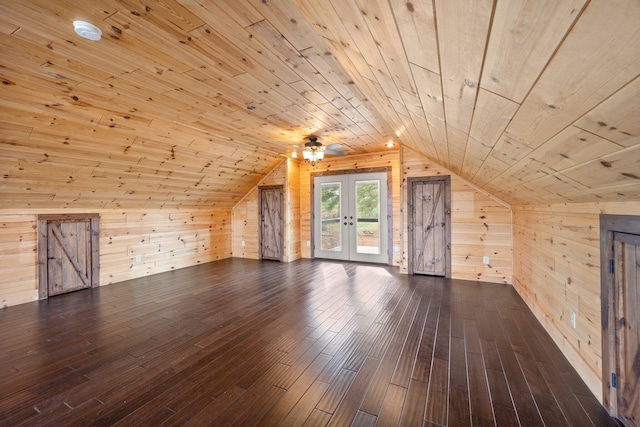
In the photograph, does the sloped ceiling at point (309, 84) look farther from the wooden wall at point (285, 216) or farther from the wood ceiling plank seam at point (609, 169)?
the wooden wall at point (285, 216)

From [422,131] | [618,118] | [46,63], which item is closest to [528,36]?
[618,118]

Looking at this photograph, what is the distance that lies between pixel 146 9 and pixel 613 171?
260cm

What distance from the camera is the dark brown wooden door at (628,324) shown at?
5.15 feet

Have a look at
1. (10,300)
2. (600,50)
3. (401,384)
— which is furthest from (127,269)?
(600,50)

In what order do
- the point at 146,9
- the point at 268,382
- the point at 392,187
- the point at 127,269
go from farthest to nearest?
1. the point at 392,187
2. the point at 127,269
3. the point at 268,382
4. the point at 146,9

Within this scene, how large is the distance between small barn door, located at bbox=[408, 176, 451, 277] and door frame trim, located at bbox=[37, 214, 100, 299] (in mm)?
5585

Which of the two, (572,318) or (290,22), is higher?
(290,22)

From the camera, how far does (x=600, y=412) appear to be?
67.9 inches

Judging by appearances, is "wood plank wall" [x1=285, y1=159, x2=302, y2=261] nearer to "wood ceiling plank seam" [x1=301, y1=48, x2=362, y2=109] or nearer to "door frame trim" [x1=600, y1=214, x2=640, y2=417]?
"wood ceiling plank seam" [x1=301, y1=48, x2=362, y2=109]

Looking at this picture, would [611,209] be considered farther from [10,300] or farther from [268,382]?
[10,300]

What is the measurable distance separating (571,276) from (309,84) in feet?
9.36

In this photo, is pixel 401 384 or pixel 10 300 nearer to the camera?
pixel 401 384

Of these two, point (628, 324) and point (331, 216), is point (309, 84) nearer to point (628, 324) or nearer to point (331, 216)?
point (628, 324)

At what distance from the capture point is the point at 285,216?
6594 millimetres
